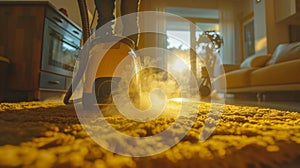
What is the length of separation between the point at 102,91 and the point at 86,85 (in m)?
0.07

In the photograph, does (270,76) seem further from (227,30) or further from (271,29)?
(227,30)

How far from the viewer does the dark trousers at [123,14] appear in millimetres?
971

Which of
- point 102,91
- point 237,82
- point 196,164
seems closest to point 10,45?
point 102,91

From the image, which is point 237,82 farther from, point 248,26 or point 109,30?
point 248,26

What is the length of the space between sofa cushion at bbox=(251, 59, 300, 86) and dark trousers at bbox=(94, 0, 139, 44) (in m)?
1.40

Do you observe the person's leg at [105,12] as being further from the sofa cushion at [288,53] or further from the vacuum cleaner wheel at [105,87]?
the sofa cushion at [288,53]

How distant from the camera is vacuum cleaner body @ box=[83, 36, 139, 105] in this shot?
792 mm

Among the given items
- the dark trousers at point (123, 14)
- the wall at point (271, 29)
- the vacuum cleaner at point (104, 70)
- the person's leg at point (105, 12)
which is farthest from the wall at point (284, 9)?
the vacuum cleaner at point (104, 70)

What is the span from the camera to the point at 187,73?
4566 mm

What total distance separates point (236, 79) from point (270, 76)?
591mm

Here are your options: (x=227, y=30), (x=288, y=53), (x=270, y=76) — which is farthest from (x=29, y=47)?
(x=227, y=30)

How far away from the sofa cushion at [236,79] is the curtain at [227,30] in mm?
2076

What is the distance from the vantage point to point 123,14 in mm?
1142

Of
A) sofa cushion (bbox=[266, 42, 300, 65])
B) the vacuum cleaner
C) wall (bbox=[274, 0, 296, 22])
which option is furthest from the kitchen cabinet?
wall (bbox=[274, 0, 296, 22])
